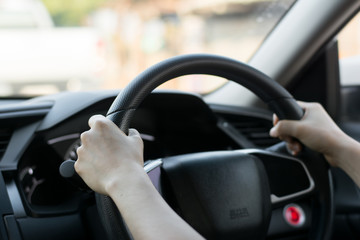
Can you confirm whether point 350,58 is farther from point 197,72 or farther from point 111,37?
point 111,37

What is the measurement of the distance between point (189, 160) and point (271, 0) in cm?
114

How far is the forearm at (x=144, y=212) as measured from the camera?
35.7 inches

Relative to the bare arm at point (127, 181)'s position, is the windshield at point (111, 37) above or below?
above

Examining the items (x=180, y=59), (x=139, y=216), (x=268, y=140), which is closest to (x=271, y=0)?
(x=268, y=140)

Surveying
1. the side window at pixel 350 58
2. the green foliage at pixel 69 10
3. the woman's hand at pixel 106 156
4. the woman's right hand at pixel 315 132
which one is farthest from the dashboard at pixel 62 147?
the green foliage at pixel 69 10

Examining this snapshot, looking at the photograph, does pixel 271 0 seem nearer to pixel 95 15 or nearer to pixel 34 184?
pixel 34 184

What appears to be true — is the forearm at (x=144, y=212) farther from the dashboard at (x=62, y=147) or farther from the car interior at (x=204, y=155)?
the dashboard at (x=62, y=147)

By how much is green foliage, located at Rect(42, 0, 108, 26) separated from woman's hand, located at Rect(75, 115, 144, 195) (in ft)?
19.4

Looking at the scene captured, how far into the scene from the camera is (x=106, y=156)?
0.97m

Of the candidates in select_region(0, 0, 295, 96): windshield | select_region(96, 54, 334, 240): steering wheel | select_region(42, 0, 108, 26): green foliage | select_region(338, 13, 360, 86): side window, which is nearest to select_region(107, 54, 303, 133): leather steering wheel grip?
select_region(96, 54, 334, 240): steering wheel

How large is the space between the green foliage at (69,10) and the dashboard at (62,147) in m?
5.23

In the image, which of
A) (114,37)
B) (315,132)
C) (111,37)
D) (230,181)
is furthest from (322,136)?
(111,37)

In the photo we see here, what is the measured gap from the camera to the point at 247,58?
215 cm

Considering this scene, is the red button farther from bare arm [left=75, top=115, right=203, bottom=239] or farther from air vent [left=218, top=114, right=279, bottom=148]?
bare arm [left=75, top=115, right=203, bottom=239]
